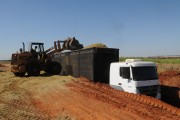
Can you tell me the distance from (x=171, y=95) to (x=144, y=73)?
Result: 132 inches

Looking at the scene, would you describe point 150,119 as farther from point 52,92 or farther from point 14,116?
point 52,92

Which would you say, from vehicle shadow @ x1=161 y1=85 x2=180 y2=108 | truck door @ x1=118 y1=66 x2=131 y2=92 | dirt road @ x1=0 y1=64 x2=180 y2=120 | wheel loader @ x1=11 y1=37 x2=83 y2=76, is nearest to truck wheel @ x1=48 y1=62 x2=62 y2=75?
wheel loader @ x1=11 y1=37 x2=83 y2=76

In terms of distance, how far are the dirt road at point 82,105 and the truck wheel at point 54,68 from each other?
8294 millimetres

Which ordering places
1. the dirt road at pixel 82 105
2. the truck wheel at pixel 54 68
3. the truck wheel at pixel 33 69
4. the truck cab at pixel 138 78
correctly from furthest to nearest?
the truck wheel at pixel 54 68
the truck wheel at pixel 33 69
the truck cab at pixel 138 78
the dirt road at pixel 82 105

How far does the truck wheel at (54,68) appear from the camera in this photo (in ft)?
79.7

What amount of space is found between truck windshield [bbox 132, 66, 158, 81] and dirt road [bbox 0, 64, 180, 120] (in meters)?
1.06

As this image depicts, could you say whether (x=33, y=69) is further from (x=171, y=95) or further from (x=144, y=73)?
(x=171, y=95)

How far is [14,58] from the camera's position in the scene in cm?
2383

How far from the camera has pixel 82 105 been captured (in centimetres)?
1148

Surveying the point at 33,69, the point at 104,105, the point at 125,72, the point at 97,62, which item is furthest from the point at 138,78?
the point at 33,69

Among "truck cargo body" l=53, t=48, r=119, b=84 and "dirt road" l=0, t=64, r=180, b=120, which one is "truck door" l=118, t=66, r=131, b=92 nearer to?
"dirt road" l=0, t=64, r=180, b=120

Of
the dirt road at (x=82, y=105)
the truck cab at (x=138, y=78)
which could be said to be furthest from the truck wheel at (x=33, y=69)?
the truck cab at (x=138, y=78)

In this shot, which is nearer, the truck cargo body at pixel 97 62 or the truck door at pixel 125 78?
the truck door at pixel 125 78

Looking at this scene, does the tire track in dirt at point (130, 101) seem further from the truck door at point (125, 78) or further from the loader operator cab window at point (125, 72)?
the loader operator cab window at point (125, 72)
